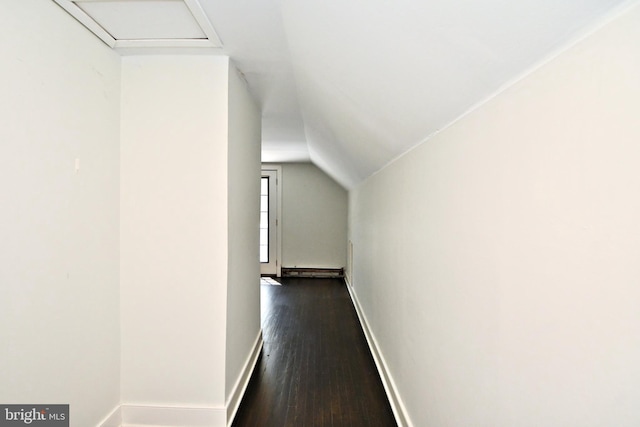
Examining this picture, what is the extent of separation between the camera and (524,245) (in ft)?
2.24

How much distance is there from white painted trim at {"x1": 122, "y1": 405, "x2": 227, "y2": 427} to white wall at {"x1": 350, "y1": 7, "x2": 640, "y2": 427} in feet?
3.99

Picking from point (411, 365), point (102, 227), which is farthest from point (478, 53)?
point (102, 227)

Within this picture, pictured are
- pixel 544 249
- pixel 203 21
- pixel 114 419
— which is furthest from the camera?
pixel 114 419

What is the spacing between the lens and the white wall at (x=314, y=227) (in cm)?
558

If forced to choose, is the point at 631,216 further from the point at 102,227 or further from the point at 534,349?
the point at 102,227

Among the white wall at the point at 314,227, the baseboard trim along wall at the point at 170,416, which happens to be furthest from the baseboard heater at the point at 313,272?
the baseboard trim along wall at the point at 170,416

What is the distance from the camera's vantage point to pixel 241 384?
200 centimetres

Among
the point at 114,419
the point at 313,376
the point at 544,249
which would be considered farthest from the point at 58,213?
the point at 313,376

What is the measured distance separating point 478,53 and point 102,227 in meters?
1.76

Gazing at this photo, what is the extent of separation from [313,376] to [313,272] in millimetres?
3323
